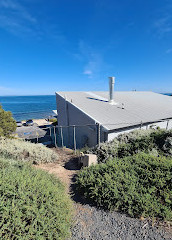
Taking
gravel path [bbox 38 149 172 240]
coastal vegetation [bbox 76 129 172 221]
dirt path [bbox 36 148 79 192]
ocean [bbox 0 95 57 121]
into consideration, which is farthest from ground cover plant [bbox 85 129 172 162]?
ocean [bbox 0 95 57 121]

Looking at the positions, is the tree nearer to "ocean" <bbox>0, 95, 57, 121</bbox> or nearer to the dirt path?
the dirt path

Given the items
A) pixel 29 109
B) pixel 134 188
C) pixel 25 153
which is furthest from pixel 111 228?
pixel 29 109

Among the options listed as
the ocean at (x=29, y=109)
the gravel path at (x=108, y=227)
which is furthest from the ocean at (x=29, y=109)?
the gravel path at (x=108, y=227)

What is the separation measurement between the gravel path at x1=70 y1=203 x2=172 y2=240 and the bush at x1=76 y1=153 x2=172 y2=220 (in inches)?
6.2

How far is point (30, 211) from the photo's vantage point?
1.80 m

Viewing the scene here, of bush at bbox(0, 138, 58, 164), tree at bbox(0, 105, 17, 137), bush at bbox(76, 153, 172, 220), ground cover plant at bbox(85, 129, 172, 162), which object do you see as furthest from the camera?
tree at bbox(0, 105, 17, 137)

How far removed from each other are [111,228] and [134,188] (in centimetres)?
93

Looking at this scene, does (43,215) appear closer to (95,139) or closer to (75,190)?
(75,190)

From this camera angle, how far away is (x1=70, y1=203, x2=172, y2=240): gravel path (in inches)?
81.0

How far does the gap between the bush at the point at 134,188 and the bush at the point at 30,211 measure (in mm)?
895

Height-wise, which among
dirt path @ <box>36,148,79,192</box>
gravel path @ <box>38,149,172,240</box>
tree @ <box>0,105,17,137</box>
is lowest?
dirt path @ <box>36,148,79,192</box>

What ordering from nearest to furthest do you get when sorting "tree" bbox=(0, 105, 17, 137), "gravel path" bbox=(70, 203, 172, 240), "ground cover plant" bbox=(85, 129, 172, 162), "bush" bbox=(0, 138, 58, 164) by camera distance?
"gravel path" bbox=(70, 203, 172, 240) < "bush" bbox=(0, 138, 58, 164) < "ground cover plant" bbox=(85, 129, 172, 162) < "tree" bbox=(0, 105, 17, 137)

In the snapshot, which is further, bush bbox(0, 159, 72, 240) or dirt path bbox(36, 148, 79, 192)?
dirt path bbox(36, 148, 79, 192)

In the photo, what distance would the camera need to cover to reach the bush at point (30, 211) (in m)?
1.62
